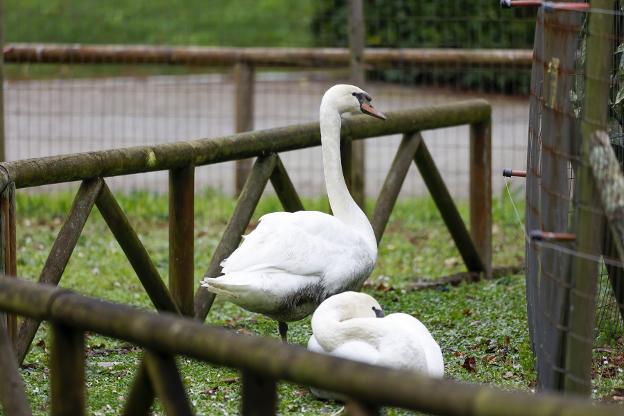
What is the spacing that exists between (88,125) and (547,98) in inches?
406

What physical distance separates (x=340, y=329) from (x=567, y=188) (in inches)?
39.9

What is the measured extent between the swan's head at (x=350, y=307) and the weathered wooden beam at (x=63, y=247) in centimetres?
121

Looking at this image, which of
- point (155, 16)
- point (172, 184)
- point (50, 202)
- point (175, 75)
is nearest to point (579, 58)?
point (172, 184)

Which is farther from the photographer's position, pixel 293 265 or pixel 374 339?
pixel 293 265

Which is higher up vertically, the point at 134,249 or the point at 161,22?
the point at 134,249

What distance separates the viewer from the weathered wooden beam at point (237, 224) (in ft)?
20.3

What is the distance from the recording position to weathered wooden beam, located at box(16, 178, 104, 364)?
5098mm

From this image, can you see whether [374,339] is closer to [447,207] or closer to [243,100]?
[447,207]

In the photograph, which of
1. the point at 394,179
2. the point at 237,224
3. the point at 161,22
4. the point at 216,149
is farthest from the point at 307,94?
the point at 216,149

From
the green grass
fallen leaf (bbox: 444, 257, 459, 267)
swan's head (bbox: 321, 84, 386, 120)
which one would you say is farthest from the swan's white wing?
fallen leaf (bbox: 444, 257, 459, 267)

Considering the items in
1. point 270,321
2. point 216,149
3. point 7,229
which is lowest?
point 270,321

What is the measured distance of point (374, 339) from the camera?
180 inches

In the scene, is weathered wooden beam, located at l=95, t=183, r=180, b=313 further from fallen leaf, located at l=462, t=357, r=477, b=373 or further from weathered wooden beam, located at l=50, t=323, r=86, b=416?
weathered wooden beam, located at l=50, t=323, r=86, b=416

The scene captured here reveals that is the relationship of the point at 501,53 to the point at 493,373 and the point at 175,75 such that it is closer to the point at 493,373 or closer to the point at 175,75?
A: the point at 493,373
